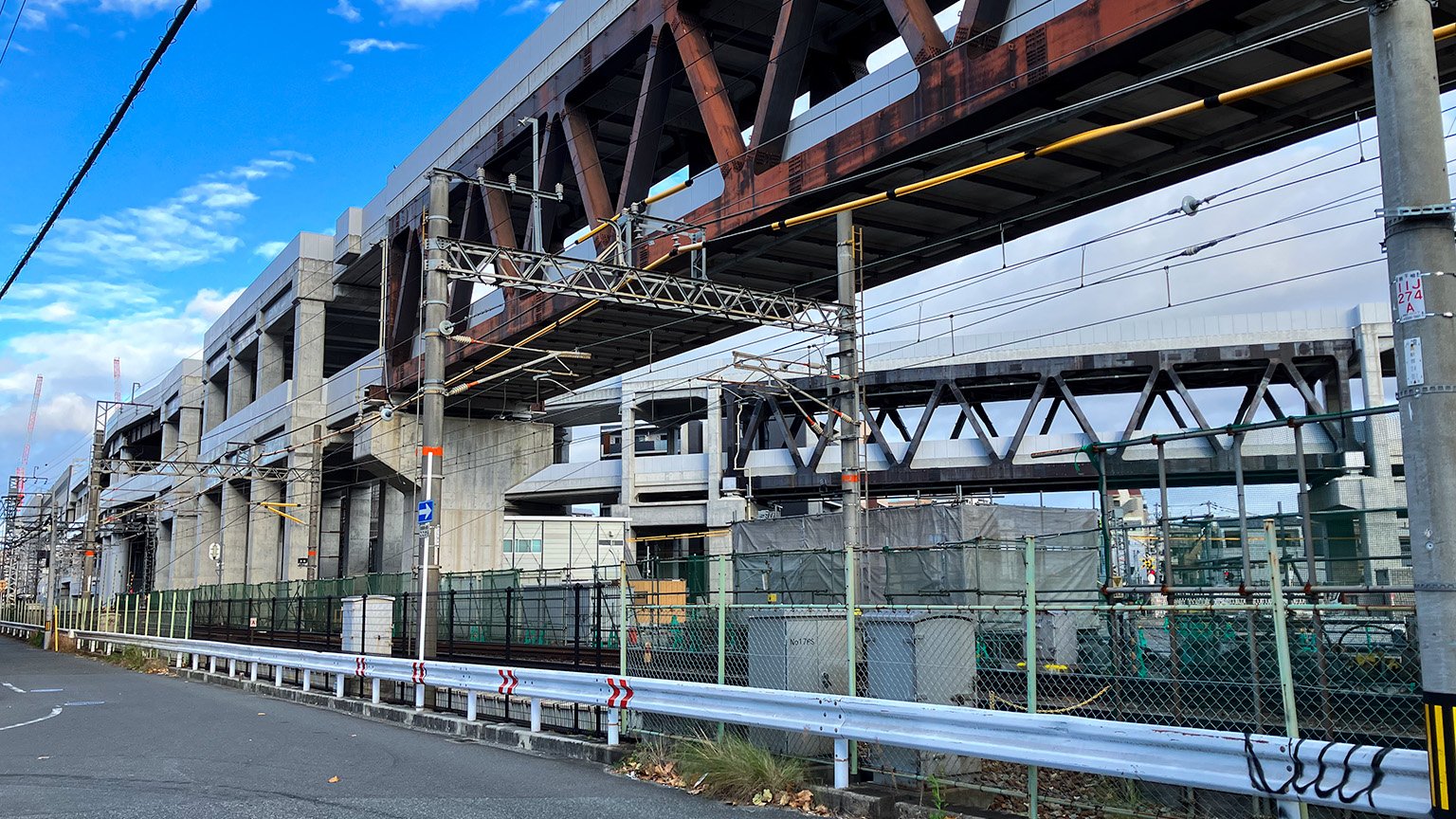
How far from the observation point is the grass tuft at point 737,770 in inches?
395

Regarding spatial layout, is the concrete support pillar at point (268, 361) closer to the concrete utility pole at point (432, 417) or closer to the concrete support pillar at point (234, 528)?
the concrete support pillar at point (234, 528)

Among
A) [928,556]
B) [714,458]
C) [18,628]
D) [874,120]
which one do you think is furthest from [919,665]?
[18,628]

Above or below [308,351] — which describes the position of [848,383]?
below

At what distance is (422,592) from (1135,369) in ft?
166

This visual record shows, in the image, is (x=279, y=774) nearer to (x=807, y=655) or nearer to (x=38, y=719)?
(x=807, y=655)

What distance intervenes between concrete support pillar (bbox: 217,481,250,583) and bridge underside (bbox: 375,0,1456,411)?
2820 centimetres

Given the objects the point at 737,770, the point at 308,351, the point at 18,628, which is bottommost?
the point at 18,628

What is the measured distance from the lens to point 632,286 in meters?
22.6

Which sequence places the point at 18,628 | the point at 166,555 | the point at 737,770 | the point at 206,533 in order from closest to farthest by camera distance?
the point at 737,770 → the point at 206,533 → the point at 18,628 → the point at 166,555

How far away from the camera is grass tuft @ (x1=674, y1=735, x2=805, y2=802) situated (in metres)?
10.0

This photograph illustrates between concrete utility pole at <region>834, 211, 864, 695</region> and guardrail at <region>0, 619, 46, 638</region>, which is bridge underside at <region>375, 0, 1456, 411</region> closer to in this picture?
concrete utility pole at <region>834, 211, 864, 695</region>

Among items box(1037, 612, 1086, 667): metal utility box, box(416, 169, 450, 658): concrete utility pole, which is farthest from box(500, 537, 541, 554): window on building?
box(1037, 612, 1086, 667): metal utility box

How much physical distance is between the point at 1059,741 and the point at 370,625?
56.5 ft

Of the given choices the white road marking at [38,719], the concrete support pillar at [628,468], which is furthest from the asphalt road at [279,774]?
the concrete support pillar at [628,468]
